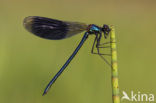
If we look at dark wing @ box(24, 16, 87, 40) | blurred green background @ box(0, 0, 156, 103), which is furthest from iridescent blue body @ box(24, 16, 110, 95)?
blurred green background @ box(0, 0, 156, 103)

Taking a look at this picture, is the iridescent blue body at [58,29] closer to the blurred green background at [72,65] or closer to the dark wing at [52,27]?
the dark wing at [52,27]

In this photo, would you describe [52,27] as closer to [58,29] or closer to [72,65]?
[58,29]

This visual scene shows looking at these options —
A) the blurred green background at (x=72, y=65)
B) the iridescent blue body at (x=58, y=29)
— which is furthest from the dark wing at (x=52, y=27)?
the blurred green background at (x=72, y=65)

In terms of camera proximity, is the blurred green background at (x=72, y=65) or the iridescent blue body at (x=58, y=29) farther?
the iridescent blue body at (x=58, y=29)

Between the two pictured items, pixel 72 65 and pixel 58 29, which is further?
pixel 58 29

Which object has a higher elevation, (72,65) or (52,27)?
(52,27)

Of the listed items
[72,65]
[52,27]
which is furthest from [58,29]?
[72,65]
